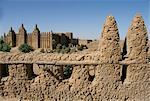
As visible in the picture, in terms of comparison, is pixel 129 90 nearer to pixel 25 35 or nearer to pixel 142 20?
pixel 142 20

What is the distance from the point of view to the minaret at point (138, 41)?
11.7 metres

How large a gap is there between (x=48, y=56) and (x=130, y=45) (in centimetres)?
349

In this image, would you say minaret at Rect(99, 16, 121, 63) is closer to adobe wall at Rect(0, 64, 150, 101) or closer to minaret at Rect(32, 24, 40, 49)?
adobe wall at Rect(0, 64, 150, 101)

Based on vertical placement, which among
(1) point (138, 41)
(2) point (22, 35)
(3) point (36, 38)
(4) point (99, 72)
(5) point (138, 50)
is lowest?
(4) point (99, 72)

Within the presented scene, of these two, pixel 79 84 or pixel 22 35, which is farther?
pixel 22 35

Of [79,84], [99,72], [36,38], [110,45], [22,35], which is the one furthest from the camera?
[22,35]

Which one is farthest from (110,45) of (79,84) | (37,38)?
(37,38)

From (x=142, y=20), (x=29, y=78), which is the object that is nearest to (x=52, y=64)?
(x=29, y=78)

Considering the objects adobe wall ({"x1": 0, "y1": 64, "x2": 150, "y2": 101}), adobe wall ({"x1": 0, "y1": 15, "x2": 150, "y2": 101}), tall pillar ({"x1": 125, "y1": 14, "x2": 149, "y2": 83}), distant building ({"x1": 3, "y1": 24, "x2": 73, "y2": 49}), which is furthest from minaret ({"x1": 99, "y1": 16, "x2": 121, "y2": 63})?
distant building ({"x1": 3, "y1": 24, "x2": 73, "y2": 49})

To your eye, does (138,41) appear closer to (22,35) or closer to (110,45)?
(110,45)

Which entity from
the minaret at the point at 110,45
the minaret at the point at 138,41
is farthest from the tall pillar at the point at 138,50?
the minaret at the point at 110,45

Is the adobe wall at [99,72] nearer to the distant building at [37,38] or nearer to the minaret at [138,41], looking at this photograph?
the minaret at [138,41]

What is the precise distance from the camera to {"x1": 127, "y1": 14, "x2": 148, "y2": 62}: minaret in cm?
1168

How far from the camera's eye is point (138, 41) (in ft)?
38.3
